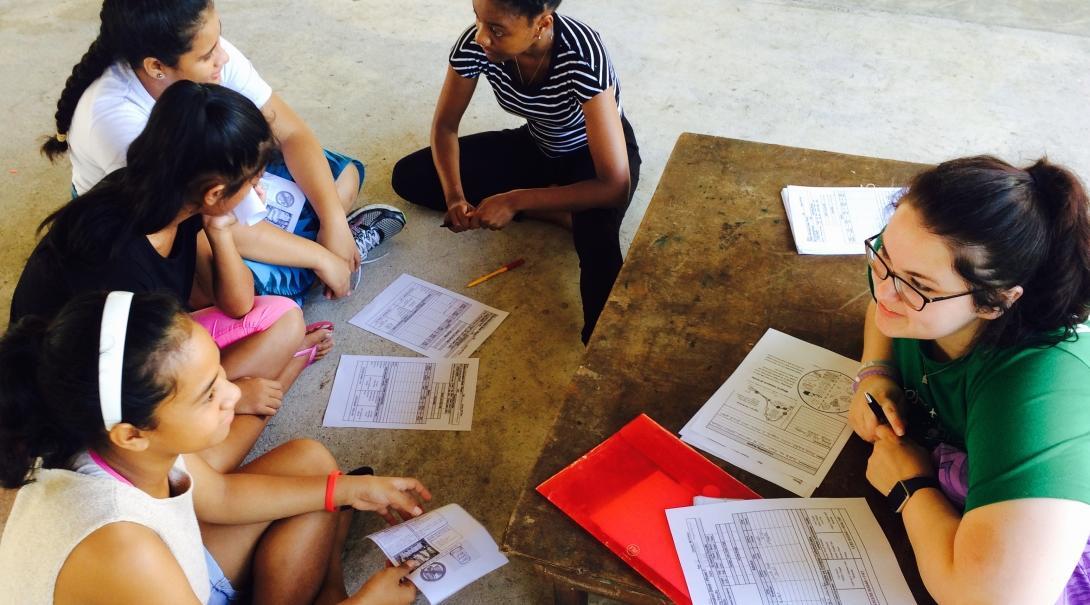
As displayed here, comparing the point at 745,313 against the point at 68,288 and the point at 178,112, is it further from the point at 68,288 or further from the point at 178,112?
the point at 68,288

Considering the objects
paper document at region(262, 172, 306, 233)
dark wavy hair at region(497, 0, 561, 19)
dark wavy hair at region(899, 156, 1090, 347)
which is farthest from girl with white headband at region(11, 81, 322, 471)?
dark wavy hair at region(899, 156, 1090, 347)

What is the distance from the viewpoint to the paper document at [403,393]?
196 centimetres

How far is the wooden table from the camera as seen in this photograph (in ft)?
3.83

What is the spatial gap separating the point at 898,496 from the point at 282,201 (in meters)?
1.73

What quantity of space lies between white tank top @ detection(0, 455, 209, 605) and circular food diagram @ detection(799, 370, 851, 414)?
3.34 feet

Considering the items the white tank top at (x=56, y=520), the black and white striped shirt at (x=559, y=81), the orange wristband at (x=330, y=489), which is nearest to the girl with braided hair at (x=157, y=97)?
the black and white striped shirt at (x=559, y=81)

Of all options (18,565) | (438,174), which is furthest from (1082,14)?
(18,565)

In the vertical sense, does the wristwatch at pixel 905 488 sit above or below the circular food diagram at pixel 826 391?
above

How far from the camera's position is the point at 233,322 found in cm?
193

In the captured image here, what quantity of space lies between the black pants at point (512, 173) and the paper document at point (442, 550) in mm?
799

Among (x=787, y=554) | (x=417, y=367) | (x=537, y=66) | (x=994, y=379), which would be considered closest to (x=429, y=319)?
(x=417, y=367)

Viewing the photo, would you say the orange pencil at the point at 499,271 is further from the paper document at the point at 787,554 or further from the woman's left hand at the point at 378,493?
the paper document at the point at 787,554

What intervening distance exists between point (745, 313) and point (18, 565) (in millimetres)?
1218

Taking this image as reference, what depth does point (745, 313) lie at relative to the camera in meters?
1.51
